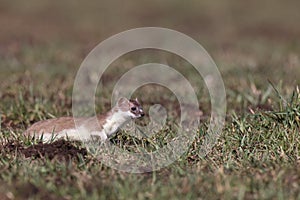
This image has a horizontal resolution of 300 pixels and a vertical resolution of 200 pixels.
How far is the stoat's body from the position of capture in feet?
20.0

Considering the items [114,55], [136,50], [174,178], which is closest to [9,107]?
[174,178]

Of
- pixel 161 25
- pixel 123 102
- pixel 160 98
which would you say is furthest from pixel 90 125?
pixel 161 25

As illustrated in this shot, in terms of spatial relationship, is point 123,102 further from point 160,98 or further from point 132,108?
point 160,98

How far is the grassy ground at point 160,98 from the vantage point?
4434 millimetres

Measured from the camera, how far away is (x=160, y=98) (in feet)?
27.7

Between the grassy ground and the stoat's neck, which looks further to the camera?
the stoat's neck

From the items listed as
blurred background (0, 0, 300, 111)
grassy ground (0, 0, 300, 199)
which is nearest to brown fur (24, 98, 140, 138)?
grassy ground (0, 0, 300, 199)

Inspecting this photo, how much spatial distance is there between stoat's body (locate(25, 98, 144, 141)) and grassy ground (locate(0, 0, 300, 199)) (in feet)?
0.66

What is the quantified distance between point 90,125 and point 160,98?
7.56ft

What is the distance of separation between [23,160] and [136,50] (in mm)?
8060

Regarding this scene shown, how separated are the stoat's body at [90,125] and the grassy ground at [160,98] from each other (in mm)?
202

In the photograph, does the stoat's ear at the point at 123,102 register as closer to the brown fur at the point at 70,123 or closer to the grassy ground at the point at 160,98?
the brown fur at the point at 70,123

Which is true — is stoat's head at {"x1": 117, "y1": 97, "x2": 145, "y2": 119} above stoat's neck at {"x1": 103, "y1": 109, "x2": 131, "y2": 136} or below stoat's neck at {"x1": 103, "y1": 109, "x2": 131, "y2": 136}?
above

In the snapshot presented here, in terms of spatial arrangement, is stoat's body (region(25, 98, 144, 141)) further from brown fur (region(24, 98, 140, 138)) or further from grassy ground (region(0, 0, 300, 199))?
grassy ground (region(0, 0, 300, 199))
